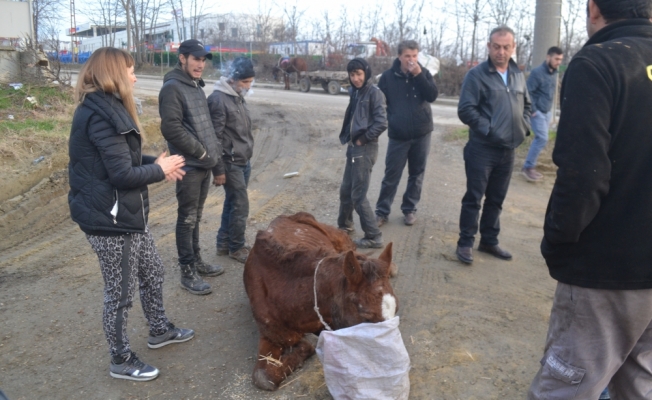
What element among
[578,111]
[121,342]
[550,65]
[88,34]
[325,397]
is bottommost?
[325,397]

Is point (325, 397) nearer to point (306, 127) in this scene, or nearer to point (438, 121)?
point (306, 127)

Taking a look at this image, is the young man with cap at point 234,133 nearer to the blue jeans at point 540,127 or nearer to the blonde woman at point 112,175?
the blonde woman at point 112,175

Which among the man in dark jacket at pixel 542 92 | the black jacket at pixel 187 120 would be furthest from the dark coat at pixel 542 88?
the black jacket at pixel 187 120

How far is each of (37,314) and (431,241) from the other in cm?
416

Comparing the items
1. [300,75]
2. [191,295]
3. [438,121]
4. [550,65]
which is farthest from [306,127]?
[300,75]

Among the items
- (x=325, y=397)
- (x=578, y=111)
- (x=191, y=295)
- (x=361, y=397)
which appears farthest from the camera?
(x=191, y=295)

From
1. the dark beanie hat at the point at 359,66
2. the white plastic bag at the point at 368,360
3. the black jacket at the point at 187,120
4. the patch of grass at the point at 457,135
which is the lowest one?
the white plastic bag at the point at 368,360

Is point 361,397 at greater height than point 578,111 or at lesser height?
lesser

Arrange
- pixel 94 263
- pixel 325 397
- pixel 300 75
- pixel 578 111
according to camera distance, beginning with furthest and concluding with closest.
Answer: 1. pixel 300 75
2. pixel 94 263
3. pixel 325 397
4. pixel 578 111

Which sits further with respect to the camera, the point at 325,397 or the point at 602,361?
the point at 325,397

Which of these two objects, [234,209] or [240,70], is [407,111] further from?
[234,209]

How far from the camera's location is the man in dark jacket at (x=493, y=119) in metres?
5.20

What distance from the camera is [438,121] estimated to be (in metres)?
14.5

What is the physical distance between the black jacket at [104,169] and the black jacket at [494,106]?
325 centimetres
